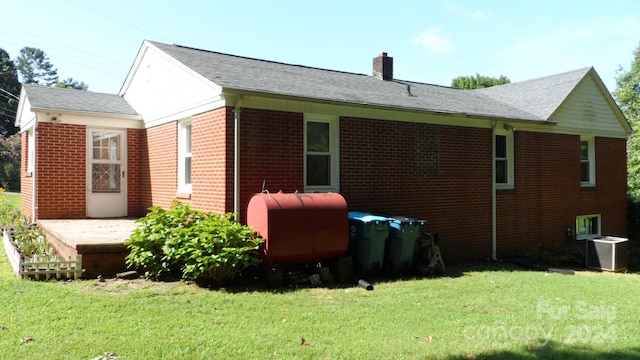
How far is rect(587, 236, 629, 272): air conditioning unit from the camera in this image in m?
11.5

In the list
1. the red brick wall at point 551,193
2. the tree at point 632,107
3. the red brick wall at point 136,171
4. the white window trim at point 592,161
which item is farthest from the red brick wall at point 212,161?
the tree at point 632,107

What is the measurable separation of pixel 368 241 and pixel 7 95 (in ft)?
196

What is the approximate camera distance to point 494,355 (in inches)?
186

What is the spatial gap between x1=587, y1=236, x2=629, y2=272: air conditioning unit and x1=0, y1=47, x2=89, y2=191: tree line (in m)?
32.3

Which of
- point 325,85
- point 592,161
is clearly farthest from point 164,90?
point 592,161

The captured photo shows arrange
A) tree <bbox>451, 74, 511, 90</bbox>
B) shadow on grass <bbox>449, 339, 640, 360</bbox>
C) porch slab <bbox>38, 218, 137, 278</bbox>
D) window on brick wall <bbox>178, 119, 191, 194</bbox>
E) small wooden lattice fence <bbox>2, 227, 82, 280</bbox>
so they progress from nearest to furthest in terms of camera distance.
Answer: shadow on grass <bbox>449, 339, 640, 360</bbox> < small wooden lattice fence <bbox>2, 227, 82, 280</bbox> < porch slab <bbox>38, 218, 137, 278</bbox> < window on brick wall <bbox>178, 119, 191, 194</bbox> < tree <bbox>451, 74, 511, 90</bbox>

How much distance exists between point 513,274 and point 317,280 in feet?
14.3

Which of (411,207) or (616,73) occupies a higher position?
(616,73)

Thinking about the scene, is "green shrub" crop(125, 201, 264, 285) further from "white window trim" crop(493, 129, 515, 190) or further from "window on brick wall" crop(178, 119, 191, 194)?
"white window trim" crop(493, 129, 515, 190)

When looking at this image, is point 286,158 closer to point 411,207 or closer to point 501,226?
point 411,207

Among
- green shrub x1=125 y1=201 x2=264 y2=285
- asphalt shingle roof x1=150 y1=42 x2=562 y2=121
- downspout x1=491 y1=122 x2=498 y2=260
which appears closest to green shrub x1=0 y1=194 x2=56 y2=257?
green shrub x1=125 y1=201 x2=264 y2=285

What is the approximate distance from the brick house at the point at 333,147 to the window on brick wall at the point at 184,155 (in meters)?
0.03

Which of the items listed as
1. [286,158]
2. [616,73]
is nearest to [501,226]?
[286,158]

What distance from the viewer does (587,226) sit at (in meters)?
14.8
